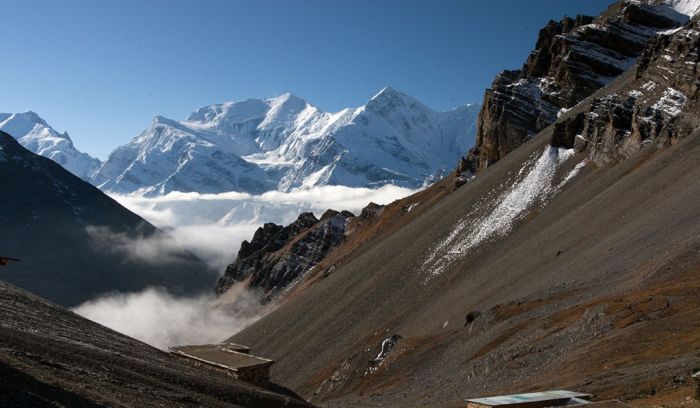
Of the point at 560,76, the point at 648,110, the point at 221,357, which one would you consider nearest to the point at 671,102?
the point at 648,110

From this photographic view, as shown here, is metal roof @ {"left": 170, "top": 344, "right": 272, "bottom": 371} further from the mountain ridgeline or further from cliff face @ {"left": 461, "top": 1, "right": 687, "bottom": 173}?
cliff face @ {"left": 461, "top": 1, "right": 687, "bottom": 173}

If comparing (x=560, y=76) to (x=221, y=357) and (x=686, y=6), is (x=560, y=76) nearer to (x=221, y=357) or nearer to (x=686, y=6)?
(x=686, y=6)

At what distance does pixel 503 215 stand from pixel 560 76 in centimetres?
5677

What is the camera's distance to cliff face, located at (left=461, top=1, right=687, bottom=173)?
127188 mm

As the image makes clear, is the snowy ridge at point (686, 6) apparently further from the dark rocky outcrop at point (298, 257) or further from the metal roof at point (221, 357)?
the metal roof at point (221, 357)

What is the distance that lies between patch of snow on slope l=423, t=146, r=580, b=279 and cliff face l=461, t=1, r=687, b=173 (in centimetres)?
2913

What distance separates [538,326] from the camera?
41.6 meters

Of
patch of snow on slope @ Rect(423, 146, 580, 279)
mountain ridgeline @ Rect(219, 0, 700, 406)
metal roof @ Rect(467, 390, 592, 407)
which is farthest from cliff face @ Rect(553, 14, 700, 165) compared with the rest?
metal roof @ Rect(467, 390, 592, 407)

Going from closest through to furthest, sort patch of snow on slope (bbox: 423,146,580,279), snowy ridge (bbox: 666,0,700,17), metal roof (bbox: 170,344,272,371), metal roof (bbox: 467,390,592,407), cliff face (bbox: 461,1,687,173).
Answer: metal roof (bbox: 467,390,592,407) < metal roof (bbox: 170,344,272,371) < patch of snow on slope (bbox: 423,146,580,279) < cliff face (bbox: 461,1,687,173) < snowy ridge (bbox: 666,0,700,17)

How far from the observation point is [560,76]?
132875 mm

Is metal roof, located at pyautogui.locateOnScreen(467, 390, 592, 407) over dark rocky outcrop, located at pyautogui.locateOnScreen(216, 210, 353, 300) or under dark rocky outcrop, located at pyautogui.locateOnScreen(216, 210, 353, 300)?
under

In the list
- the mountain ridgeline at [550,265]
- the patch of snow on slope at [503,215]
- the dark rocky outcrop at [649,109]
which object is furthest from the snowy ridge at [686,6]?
the patch of snow on slope at [503,215]

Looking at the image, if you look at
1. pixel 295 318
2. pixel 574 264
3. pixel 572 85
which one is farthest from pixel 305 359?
pixel 572 85

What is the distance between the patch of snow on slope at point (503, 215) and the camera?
275 feet
